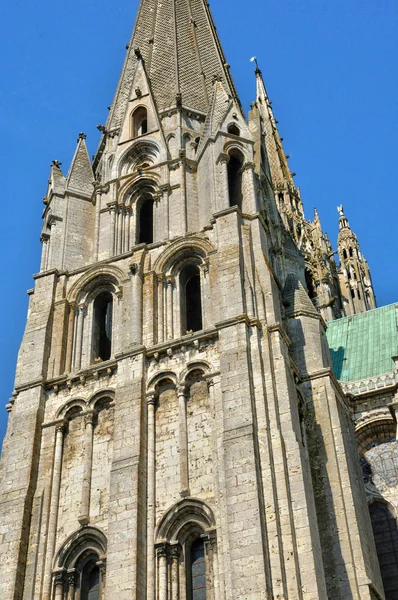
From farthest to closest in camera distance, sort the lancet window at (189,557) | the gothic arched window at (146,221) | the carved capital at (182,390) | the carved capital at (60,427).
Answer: the gothic arched window at (146,221) → the carved capital at (60,427) → the carved capital at (182,390) → the lancet window at (189,557)

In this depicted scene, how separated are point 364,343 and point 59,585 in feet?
63.8

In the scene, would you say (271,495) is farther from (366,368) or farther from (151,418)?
(366,368)

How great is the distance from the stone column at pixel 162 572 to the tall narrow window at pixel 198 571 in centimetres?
70

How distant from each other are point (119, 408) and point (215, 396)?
2.78 metres

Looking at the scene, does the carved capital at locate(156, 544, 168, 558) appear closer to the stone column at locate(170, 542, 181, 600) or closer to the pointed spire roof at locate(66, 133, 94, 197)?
the stone column at locate(170, 542, 181, 600)

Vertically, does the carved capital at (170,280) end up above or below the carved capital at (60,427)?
above

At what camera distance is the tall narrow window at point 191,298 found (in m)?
30.0

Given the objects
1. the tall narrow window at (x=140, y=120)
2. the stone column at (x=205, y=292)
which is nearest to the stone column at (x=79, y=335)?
the stone column at (x=205, y=292)

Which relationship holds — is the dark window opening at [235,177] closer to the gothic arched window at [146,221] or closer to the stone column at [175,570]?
the gothic arched window at [146,221]

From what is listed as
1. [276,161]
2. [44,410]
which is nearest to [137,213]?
[44,410]

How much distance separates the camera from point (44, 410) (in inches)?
1096

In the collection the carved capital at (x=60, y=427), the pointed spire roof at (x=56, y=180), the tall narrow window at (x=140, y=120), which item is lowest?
the carved capital at (x=60, y=427)

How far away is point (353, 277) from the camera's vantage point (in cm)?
6153

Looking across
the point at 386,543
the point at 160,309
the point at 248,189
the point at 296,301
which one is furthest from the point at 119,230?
the point at 386,543
